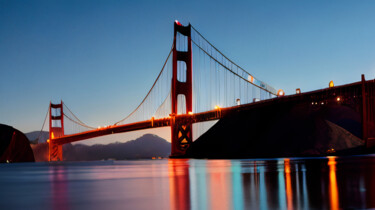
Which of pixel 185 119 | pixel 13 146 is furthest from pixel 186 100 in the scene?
pixel 13 146

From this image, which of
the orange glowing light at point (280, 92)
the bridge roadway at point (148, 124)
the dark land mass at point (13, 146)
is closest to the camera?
the bridge roadway at point (148, 124)

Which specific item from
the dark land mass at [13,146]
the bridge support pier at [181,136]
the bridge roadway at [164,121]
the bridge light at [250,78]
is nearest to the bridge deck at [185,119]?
the bridge roadway at [164,121]

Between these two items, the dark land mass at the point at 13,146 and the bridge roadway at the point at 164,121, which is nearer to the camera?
the bridge roadway at the point at 164,121

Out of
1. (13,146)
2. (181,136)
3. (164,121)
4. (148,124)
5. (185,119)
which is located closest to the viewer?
(185,119)

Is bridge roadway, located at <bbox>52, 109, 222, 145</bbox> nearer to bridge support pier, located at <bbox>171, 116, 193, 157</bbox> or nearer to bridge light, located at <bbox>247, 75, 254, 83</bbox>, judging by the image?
bridge support pier, located at <bbox>171, 116, 193, 157</bbox>

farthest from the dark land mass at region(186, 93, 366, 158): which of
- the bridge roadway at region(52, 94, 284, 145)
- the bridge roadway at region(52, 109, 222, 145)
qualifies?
the bridge roadway at region(52, 109, 222, 145)

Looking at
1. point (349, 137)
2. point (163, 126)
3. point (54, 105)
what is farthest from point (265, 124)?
point (54, 105)

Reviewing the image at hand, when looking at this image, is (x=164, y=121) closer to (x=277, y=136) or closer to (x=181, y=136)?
(x=181, y=136)

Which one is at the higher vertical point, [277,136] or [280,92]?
[280,92]

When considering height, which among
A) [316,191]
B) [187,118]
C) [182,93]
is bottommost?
[316,191]

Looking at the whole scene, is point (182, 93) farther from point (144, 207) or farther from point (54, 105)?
point (144, 207)

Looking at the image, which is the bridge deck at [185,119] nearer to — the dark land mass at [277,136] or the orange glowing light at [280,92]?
the dark land mass at [277,136]
